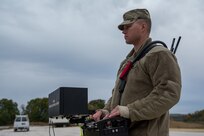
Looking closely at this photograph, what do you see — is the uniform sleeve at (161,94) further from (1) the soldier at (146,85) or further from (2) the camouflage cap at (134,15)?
(2) the camouflage cap at (134,15)

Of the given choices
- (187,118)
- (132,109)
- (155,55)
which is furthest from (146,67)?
(187,118)

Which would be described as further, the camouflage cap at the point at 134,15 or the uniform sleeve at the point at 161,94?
the camouflage cap at the point at 134,15

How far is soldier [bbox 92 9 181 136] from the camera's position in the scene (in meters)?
2.29

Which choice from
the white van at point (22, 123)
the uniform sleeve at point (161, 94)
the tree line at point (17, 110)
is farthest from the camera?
the tree line at point (17, 110)

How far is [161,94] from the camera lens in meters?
2.29

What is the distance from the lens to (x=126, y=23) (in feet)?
8.52

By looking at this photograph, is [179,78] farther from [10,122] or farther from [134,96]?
[10,122]

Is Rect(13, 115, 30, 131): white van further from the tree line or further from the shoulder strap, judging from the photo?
the shoulder strap

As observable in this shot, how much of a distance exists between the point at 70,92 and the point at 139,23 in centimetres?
341

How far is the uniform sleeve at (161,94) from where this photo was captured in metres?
2.28

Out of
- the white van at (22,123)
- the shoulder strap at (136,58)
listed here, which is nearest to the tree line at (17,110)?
the white van at (22,123)

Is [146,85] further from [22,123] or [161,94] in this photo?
[22,123]

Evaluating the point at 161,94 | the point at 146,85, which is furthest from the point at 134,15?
the point at 161,94

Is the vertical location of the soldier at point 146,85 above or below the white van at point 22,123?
below
